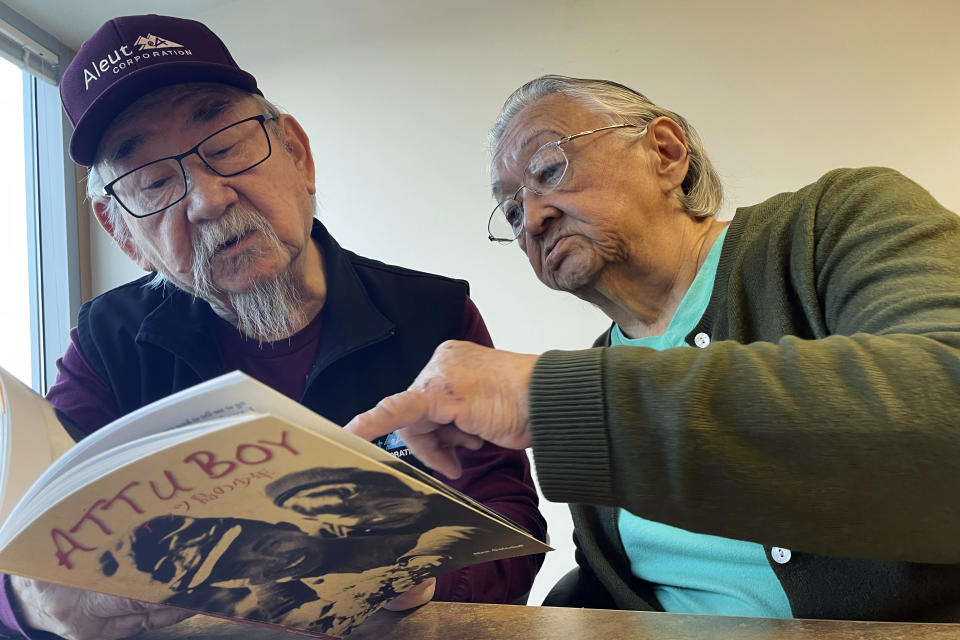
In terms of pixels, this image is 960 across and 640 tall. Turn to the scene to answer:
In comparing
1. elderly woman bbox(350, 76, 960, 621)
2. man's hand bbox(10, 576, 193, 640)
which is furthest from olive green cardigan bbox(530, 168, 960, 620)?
man's hand bbox(10, 576, 193, 640)

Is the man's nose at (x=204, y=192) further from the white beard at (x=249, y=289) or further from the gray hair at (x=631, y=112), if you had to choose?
the gray hair at (x=631, y=112)

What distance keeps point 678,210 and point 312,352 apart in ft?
2.23

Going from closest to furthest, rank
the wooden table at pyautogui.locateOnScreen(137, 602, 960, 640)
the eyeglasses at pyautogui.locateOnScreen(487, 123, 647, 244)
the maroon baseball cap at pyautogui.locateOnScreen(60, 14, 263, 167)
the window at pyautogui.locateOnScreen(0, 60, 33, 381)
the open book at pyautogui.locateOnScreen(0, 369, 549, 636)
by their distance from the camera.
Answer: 1. the open book at pyautogui.locateOnScreen(0, 369, 549, 636)
2. the wooden table at pyautogui.locateOnScreen(137, 602, 960, 640)
3. the maroon baseball cap at pyautogui.locateOnScreen(60, 14, 263, 167)
4. the eyeglasses at pyautogui.locateOnScreen(487, 123, 647, 244)
5. the window at pyautogui.locateOnScreen(0, 60, 33, 381)

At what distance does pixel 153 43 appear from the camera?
1.02 m

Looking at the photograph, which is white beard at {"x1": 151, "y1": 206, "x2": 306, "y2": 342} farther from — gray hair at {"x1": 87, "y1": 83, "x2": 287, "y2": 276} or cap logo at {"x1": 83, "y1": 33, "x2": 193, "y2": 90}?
cap logo at {"x1": 83, "y1": 33, "x2": 193, "y2": 90}

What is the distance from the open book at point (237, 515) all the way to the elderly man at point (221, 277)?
0.37m

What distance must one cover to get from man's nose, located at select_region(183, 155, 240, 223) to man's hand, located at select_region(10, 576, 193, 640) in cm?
56

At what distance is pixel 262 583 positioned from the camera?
0.55m

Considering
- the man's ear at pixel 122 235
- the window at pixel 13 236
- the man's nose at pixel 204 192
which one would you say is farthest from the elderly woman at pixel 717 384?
the window at pixel 13 236

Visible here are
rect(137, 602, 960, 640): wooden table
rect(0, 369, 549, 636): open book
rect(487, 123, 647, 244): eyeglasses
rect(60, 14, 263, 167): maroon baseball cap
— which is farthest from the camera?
rect(487, 123, 647, 244): eyeglasses

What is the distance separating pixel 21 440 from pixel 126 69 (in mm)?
607

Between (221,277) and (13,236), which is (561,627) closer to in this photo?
(221,277)

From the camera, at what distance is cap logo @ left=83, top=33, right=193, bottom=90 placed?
0.99 m

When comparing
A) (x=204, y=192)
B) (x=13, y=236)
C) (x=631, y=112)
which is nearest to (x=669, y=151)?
(x=631, y=112)
